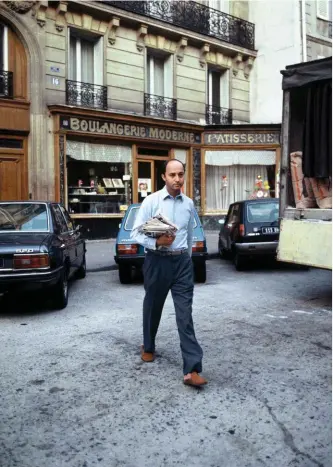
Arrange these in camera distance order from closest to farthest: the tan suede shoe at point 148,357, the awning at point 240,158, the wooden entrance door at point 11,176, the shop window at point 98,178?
the tan suede shoe at point 148,357, the wooden entrance door at point 11,176, the shop window at point 98,178, the awning at point 240,158

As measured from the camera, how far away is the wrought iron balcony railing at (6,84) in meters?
15.4

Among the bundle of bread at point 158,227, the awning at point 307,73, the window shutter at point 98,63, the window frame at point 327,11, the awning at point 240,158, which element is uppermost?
the window frame at point 327,11

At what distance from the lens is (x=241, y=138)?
67.6 feet

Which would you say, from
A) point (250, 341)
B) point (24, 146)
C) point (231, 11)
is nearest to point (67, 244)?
point (250, 341)

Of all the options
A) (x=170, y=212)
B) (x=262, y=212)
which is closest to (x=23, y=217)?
(x=170, y=212)

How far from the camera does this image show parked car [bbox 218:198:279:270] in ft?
34.8

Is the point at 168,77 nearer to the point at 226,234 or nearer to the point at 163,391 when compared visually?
the point at 226,234

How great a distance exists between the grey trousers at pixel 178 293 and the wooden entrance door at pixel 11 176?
40.2ft

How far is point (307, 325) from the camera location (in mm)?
6207

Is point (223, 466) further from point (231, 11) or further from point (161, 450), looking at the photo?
point (231, 11)

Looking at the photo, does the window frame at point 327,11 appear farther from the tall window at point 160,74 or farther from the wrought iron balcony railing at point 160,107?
the wrought iron balcony railing at point 160,107

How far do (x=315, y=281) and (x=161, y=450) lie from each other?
718 centimetres

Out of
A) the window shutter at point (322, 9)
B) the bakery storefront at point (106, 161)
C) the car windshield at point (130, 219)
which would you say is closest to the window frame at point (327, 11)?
the window shutter at point (322, 9)

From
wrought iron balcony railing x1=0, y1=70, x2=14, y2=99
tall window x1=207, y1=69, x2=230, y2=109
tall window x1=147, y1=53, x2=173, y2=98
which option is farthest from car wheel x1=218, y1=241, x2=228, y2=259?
tall window x1=207, y1=69, x2=230, y2=109
